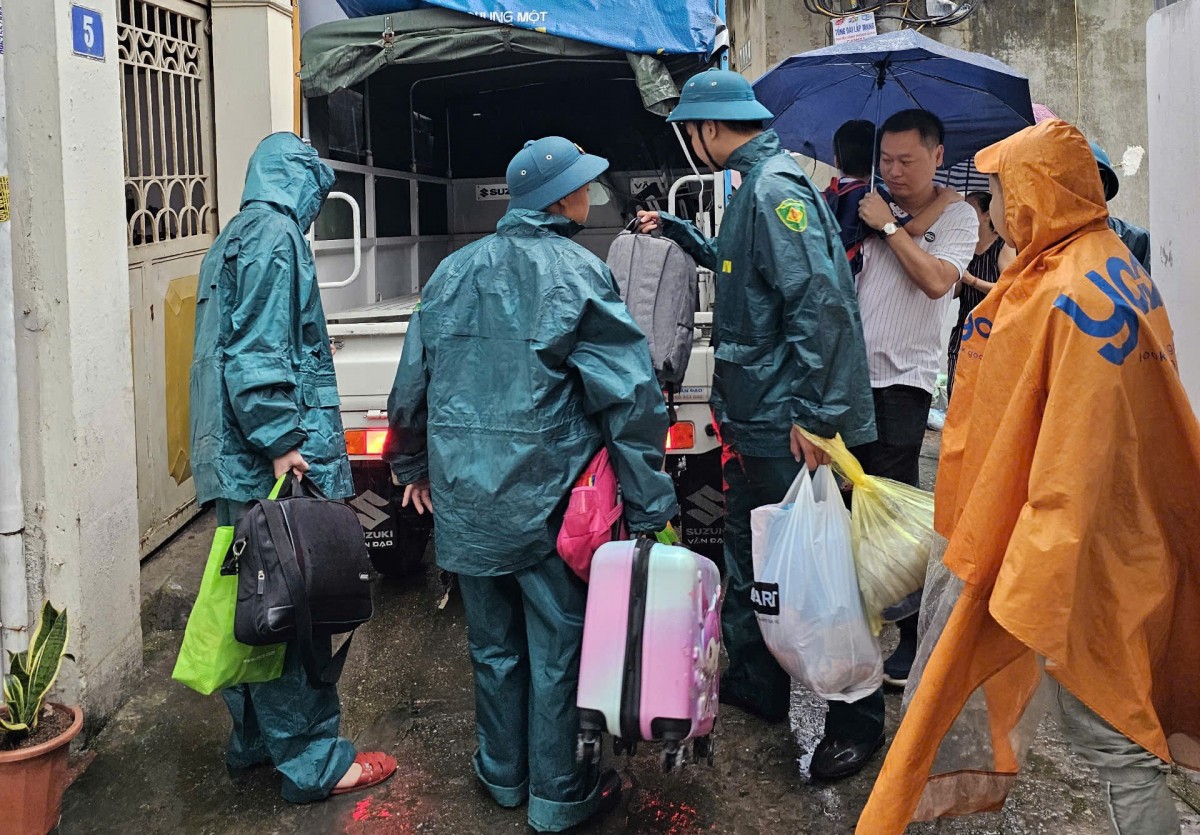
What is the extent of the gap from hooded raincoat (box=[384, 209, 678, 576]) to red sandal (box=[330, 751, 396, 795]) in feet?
2.66

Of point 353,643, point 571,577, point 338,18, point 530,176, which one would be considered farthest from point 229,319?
point 338,18

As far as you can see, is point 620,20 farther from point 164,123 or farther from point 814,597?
point 814,597

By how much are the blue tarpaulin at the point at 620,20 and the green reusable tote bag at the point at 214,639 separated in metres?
2.98

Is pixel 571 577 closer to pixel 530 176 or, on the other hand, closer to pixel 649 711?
pixel 649 711

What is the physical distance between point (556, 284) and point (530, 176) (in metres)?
0.34

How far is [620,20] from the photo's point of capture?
521cm

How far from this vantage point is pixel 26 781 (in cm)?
308

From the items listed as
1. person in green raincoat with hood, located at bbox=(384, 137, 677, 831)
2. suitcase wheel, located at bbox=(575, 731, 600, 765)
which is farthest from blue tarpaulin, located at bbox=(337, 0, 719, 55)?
suitcase wheel, located at bbox=(575, 731, 600, 765)

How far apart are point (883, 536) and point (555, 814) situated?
1.19 meters

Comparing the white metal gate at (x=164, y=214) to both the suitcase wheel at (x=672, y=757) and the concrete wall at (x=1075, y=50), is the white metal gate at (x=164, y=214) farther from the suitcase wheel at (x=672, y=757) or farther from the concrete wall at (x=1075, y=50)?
the concrete wall at (x=1075, y=50)

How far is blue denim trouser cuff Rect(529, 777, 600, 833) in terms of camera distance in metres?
3.17

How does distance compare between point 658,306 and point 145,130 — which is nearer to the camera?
point 658,306

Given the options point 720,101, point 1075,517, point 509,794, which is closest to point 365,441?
point 509,794

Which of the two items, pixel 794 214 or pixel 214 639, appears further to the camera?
pixel 794 214
